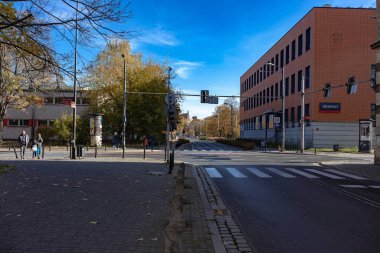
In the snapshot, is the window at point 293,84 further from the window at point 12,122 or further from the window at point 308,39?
the window at point 12,122

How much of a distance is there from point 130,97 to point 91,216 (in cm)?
4141

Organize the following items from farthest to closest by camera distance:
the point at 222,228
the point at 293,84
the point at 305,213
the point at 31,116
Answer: the point at 31,116, the point at 293,84, the point at 305,213, the point at 222,228

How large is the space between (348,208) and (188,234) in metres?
4.73

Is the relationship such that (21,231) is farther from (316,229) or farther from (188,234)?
(316,229)

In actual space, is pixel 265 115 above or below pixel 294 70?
below

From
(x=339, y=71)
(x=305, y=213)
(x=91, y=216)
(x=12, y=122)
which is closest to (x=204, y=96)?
(x=339, y=71)

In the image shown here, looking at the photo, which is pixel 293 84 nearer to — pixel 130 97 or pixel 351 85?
pixel 130 97

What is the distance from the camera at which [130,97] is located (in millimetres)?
47938

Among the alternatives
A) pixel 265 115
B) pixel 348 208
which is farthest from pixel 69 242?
pixel 265 115

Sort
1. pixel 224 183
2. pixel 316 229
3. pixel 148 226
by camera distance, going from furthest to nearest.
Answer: pixel 224 183, pixel 316 229, pixel 148 226

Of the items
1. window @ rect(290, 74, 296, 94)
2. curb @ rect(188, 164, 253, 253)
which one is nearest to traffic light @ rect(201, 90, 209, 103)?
window @ rect(290, 74, 296, 94)

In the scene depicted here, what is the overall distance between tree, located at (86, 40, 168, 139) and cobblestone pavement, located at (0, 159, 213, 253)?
35.9m

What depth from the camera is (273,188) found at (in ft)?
40.8

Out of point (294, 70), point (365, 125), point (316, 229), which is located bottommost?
point (316, 229)
